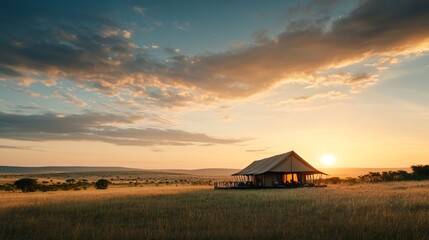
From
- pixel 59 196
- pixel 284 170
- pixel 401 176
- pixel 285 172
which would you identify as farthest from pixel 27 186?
pixel 401 176

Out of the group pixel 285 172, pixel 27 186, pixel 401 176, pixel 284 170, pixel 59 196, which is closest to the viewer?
pixel 59 196

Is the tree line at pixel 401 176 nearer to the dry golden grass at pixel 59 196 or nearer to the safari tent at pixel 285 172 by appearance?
the safari tent at pixel 285 172

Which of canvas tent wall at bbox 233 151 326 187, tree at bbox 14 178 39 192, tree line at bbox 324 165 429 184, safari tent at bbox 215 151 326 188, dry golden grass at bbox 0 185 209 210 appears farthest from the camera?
tree line at bbox 324 165 429 184

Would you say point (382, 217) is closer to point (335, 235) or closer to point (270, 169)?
point (335, 235)

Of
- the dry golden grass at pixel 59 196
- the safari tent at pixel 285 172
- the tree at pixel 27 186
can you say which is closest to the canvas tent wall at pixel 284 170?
the safari tent at pixel 285 172

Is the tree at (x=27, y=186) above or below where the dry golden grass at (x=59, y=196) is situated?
above

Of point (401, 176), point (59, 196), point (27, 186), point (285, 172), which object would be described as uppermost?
point (401, 176)

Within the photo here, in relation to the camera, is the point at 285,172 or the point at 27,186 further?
the point at 27,186

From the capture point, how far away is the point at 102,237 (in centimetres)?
924

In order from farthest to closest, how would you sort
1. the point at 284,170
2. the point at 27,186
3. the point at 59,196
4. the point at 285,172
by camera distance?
the point at 27,186, the point at 285,172, the point at 284,170, the point at 59,196

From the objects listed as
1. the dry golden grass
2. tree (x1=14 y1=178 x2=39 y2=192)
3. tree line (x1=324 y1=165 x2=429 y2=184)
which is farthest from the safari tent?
tree (x1=14 y1=178 x2=39 y2=192)

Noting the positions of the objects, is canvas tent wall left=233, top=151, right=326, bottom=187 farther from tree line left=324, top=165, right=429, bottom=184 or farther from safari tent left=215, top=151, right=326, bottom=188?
tree line left=324, top=165, right=429, bottom=184

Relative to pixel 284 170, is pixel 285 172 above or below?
below

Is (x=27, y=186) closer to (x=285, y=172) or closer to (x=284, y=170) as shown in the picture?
(x=284, y=170)
